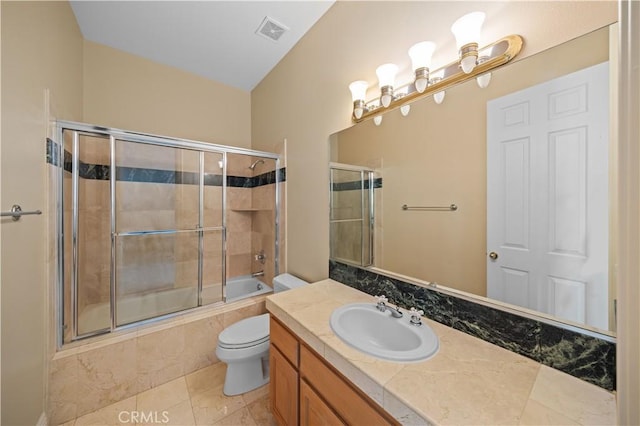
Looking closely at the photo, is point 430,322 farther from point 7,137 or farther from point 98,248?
point 98,248

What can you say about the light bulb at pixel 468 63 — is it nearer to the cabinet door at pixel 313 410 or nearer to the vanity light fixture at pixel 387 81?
the vanity light fixture at pixel 387 81

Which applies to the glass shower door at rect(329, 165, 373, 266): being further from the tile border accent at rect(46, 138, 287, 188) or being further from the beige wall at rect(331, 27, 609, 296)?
the tile border accent at rect(46, 138, 287, 188)

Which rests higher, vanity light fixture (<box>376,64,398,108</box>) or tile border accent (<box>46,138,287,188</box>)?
vanity light fixture (<box>376,64,398,108</box>)

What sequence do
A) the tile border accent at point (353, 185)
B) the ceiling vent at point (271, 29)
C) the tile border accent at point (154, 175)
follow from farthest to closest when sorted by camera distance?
1. the ceiling vent at point (271, 29)
2. the tile border accent at point (154, 175)
3. the tile border accent at point (353, 185)

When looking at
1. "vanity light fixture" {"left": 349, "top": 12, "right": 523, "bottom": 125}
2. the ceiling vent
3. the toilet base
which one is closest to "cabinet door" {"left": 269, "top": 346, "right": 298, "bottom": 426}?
the toilet base

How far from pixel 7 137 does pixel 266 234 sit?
1.81 meters

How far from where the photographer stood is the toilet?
1.54 meters

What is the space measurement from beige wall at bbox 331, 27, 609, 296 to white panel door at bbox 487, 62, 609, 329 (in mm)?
39

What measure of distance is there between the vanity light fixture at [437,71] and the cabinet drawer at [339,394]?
1.25 meters

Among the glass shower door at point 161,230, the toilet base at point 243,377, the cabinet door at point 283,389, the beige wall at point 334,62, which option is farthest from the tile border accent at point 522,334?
the glass shower door at point 161,230

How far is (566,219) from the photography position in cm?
78

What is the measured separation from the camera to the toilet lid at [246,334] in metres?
1.57

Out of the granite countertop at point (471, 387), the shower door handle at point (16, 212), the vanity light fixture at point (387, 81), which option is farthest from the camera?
the vanity light fixture at point (387, 81)

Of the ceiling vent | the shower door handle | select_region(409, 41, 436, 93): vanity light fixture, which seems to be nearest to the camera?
the shower door handle
